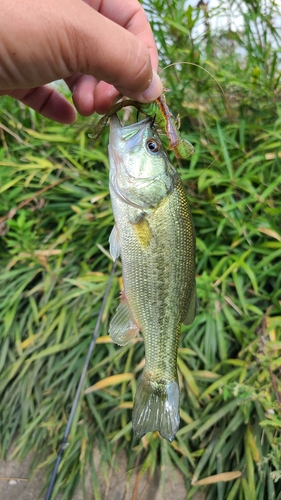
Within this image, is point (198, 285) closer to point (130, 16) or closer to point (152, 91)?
point (152, 91)

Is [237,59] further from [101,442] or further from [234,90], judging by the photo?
[101,442]

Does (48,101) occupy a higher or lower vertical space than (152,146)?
higher

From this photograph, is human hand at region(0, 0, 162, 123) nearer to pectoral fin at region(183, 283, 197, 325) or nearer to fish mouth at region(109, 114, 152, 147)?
fish mouth at region(109, 114, 152, 147)

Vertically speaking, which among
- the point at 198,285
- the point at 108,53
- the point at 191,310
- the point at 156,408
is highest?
the point at 108,53

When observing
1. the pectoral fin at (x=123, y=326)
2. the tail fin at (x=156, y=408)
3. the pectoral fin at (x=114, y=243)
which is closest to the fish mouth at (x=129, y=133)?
the pectoral fin at (x=114, y=243)

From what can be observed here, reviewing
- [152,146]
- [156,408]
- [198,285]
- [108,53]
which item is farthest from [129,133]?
[198,285]

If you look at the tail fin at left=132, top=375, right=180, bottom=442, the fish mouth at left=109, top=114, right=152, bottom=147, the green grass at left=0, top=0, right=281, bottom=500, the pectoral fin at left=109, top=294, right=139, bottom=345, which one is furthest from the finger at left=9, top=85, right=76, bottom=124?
the tail fin at left=132, top=375, right=180, bottom=442

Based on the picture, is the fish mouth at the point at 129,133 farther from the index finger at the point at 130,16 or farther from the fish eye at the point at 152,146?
the index finger at the point at 130,16

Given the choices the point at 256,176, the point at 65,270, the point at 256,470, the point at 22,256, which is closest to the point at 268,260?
the point at 256,176
